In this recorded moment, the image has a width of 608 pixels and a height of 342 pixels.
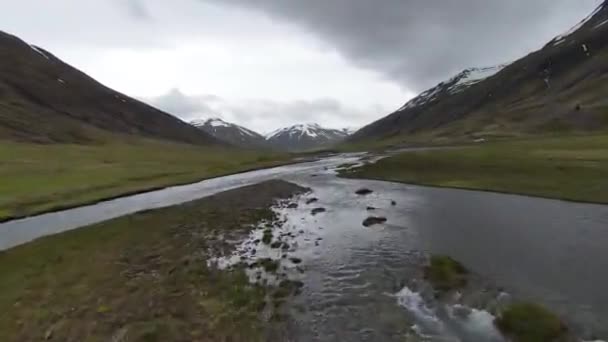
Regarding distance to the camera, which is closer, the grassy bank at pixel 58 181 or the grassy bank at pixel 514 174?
the grassy bank at pixel 514 174

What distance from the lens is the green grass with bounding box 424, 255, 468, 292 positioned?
64.7ft

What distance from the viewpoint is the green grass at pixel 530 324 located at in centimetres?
1427

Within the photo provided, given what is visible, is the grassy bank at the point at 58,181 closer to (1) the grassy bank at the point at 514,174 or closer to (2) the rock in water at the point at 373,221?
(2) the rock in water at the point at 373,221

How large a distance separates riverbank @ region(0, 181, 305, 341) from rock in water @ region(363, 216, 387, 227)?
10.7 meters

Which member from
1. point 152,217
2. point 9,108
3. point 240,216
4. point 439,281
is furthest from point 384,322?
point 9,108

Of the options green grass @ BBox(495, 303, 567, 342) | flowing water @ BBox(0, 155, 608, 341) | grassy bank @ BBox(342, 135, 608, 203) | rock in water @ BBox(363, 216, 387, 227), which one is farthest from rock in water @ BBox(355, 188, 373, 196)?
green grass @ BBox(495, 303, 567, 342)

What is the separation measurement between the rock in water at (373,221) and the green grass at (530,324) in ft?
61.6

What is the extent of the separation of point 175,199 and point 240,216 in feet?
59.1

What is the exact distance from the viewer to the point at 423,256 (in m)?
24.9

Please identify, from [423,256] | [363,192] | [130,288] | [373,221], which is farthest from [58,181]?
[423,256]

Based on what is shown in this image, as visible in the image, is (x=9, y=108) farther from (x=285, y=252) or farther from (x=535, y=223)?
(x=535, y=223)

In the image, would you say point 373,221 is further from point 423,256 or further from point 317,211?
point 423,256

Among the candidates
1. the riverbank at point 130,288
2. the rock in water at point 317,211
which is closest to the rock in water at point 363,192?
the rock in water at point 317,211

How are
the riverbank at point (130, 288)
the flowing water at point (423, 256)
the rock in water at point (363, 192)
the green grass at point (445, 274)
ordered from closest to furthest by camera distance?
1. the flowing water at point (423, 256)
2. the riverbank at point (130, 288)
3. the green grass at point (445, 274)
4. the rock in water at point (363, 192)
